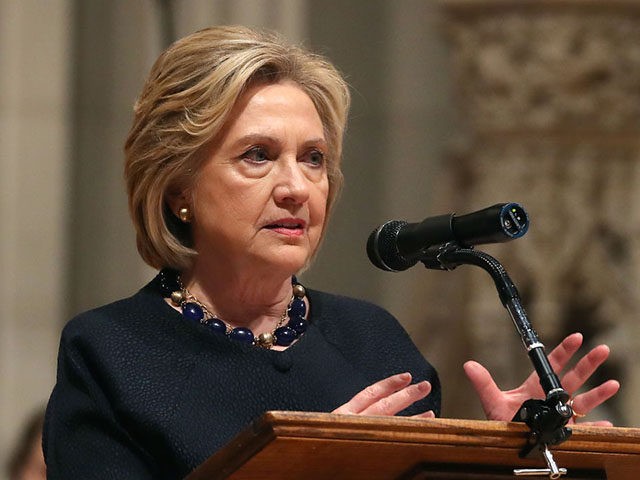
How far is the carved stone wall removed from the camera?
5.95 metres

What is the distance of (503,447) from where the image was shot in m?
2.72

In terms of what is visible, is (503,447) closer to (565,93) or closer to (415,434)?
(415,434)

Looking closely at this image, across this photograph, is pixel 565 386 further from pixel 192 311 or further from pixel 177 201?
pixel 177 201

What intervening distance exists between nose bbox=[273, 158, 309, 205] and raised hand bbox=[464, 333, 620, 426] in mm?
446

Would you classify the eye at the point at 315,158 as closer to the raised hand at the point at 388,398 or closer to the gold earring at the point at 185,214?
the gold earring at the point at 185,214

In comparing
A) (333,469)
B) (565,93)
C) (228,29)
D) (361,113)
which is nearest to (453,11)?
(565,93)

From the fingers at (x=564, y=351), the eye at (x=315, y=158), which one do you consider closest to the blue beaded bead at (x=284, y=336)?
the eye at (x=315, y=158)

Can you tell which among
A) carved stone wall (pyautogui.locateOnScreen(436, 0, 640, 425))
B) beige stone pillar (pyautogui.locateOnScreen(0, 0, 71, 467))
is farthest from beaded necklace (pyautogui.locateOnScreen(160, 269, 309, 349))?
beige stone pillar (pyautogui.locateOnScreen(0, 0, 71, 467))

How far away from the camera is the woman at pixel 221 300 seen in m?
3.19

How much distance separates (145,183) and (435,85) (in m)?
3.88

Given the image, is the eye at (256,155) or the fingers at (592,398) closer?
the fingers at (592,398)

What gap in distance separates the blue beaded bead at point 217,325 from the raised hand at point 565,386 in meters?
0.47

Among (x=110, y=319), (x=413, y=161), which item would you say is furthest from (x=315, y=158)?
(x=413, y=161)

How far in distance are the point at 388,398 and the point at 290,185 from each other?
0.64 m
